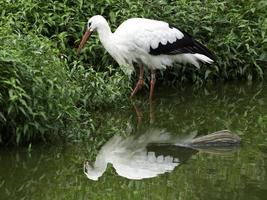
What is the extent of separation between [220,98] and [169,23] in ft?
4.59

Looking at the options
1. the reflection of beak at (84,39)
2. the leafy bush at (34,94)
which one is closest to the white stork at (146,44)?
the reflection of beak at (84,39)

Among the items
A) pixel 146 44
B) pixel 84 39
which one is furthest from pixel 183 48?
pixel 84 39

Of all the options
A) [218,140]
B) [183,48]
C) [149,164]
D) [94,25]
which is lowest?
[149,164]

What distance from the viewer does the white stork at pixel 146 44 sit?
11305 mm

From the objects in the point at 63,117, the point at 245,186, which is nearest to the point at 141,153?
the point at 63,117

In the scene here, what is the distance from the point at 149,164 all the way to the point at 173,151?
56 centimetres

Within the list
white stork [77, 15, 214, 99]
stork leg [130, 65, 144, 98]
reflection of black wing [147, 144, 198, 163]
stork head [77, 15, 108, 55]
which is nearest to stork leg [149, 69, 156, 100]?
white stork [77, 15, 214, 99]

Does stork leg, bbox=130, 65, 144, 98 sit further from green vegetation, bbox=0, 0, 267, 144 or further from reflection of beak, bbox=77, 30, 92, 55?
reflection of beak, bbox=77, 30, 92, 55

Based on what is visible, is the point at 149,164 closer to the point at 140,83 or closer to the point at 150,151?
the point at 150,151

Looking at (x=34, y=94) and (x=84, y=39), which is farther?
(x=84, y=39)

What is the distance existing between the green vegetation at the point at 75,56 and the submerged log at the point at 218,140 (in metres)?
1.25

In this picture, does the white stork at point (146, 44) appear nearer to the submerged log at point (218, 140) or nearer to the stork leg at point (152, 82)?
the stork leg at point (152, 82)

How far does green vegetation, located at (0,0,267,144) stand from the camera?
8398mm

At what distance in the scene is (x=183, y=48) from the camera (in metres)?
11.5
